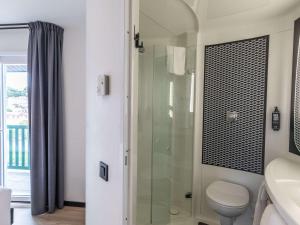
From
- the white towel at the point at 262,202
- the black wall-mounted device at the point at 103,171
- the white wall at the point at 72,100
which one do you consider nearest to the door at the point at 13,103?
the white wall at the point at 72,100

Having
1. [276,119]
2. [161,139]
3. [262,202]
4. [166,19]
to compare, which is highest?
[166,19]

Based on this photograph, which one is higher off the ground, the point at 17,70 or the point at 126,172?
the point at 17,70

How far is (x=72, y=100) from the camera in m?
3.01

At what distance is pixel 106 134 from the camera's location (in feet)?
4.40

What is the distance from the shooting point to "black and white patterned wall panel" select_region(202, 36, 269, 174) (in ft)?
7.15

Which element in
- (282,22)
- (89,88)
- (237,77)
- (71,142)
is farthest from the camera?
(71,142)

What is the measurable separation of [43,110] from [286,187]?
2571 millimetres

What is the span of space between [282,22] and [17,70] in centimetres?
321

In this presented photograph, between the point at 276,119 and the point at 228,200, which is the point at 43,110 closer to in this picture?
the point at 228,200

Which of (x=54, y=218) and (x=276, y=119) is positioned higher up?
(x=276, y=119)

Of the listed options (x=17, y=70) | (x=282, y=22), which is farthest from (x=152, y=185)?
(x=17, y=70)

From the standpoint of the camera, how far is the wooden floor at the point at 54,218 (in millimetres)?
2629

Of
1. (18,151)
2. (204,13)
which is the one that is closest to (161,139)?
(204,13)

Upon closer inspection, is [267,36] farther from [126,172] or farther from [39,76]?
[39,76]
